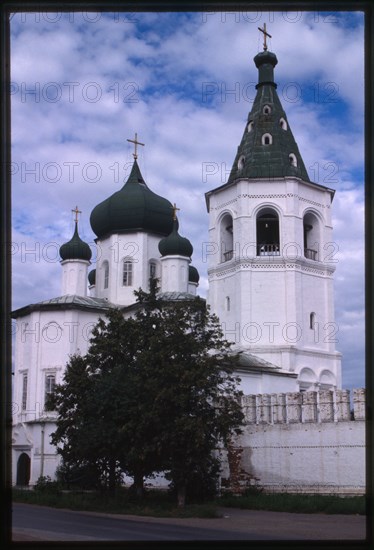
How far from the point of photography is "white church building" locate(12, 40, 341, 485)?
33.5m

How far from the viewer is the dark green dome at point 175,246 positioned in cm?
3866

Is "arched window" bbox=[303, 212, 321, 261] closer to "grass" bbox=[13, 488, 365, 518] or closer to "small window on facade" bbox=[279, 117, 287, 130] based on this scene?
"small window on facade" bbox=[279, 117, 287, 130]

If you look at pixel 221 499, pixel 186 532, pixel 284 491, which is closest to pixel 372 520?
pixel 186 532

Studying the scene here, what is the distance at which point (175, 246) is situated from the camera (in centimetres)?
3866

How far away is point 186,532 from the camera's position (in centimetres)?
1392

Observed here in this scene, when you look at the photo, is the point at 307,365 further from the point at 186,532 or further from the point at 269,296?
the point at 186,532

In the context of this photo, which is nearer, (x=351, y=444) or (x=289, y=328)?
(x=351, y=444)

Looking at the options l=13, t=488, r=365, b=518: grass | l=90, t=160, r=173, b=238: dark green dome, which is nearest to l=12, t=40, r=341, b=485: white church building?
l=90, t=160, r=173, b=238: dark green dome

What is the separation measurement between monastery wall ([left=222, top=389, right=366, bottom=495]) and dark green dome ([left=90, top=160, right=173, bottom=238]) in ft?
54.7

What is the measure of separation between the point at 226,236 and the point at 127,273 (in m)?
7.50

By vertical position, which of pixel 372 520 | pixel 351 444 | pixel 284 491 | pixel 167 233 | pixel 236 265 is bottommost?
pixel 284 491

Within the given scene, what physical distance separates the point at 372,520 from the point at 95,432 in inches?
648

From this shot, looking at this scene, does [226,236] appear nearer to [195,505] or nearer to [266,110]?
[266,110]

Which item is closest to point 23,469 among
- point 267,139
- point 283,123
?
point 267,139
